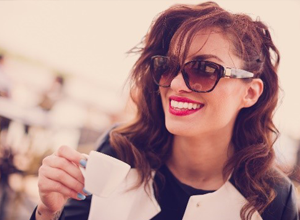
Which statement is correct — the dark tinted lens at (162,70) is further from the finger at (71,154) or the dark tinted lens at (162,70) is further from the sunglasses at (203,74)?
the finger at (71,154)

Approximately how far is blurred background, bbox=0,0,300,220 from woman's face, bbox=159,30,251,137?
0.39m

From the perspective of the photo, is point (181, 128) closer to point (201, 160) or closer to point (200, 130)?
point (200, 130)

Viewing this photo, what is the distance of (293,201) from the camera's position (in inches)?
72.6

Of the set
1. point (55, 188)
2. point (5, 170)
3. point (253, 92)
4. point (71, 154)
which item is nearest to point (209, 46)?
point (253, 92)

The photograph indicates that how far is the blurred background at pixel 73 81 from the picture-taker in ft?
8.32

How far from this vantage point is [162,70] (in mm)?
1809

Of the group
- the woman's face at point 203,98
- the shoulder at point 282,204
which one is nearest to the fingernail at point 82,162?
the woman's face at point 203,98

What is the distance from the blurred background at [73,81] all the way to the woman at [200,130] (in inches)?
6.8

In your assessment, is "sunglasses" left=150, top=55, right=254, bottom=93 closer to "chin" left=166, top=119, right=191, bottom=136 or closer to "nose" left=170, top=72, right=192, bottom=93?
"nose" left=170, top=72, right=192, bottom=93

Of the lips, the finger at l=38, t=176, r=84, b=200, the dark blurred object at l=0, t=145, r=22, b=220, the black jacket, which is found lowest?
the dark blurred object at l=0, t=145, r=22, b=220

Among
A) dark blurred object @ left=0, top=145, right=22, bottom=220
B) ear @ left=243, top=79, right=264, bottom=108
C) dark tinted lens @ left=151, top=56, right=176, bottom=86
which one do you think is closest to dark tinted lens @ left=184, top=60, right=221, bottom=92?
dark tinted lens @ left=151, top=56, right=176, bottom=86

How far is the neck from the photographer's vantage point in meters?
1.93

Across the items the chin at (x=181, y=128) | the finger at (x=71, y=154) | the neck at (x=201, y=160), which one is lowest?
the neck at (x=201, y=160)

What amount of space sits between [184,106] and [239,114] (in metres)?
0.58
